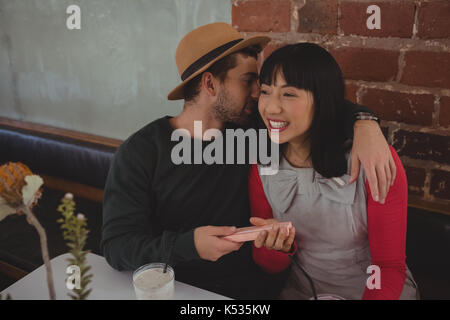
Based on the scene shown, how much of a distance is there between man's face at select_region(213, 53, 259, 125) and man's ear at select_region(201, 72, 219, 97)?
0.02 metres

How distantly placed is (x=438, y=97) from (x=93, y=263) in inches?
44.3

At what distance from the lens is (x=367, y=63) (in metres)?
1.28

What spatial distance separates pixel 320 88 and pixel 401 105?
377 mm

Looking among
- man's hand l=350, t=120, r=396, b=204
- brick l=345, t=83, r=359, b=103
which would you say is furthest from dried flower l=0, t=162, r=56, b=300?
brick l=345, t=83, r=359, b=103

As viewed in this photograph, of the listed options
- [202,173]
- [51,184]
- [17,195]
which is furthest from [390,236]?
[51,184]

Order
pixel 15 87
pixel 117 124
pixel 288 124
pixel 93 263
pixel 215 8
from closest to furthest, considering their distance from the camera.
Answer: pixel 93 263 < pixel 288 124 < pixel 215 8 < pixel 117 124 < pixel 15 87

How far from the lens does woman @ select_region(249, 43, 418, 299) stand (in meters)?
1.02

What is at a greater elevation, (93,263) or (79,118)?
(79,118)

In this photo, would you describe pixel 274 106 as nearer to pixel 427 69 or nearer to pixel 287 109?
pixel 287 109

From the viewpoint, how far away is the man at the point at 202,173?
1.16 m

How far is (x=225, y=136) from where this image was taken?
4.19 ft
